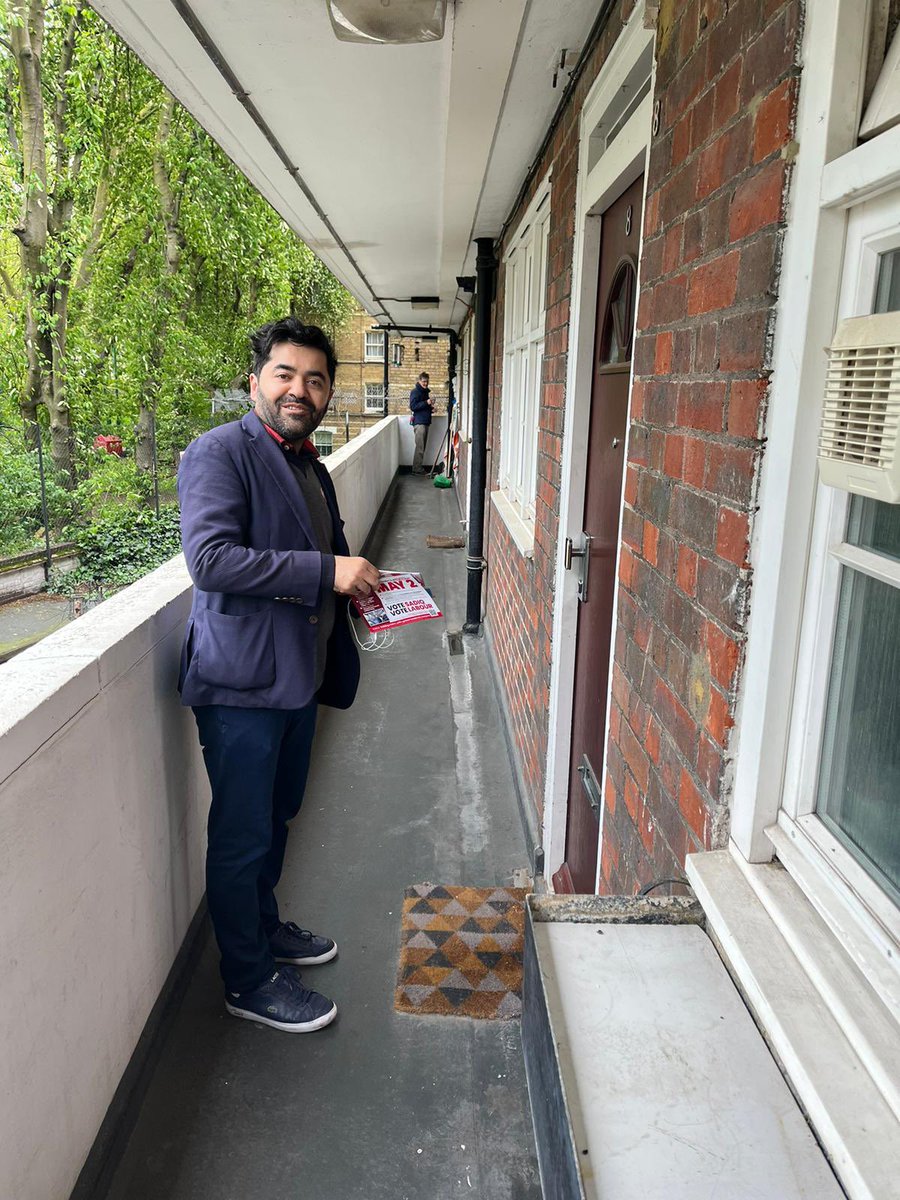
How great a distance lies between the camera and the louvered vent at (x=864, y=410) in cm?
89

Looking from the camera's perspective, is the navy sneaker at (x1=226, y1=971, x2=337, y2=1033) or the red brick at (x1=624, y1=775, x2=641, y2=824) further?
the navy sneaker at (x1=226, y1=971, x2=337, y2=1033)

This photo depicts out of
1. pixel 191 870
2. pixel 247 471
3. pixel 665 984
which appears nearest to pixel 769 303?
pixel 665 984

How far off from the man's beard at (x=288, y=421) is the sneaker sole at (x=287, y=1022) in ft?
5.60

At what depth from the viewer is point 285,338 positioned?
7.77 feet

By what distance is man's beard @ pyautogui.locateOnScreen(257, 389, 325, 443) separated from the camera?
7.76ft

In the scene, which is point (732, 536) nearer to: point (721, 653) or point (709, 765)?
point (721, 653)

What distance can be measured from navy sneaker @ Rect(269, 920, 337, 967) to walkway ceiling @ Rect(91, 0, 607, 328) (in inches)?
107

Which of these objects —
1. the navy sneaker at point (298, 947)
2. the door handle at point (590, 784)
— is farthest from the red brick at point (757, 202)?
the navy sneaker at point (298, 947)

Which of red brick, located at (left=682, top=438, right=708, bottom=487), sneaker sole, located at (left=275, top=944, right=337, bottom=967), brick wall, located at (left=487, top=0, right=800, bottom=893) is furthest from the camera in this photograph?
sneaker sole, located at (left=275, top=944, right=337, bottom=967)

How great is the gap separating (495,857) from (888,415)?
296cm

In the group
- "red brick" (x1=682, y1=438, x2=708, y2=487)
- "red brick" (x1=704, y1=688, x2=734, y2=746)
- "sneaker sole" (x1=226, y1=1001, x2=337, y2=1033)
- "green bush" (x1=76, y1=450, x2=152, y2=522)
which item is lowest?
"sneaker sole" (x1=226, y1=1001, x2=337, y2=1033)

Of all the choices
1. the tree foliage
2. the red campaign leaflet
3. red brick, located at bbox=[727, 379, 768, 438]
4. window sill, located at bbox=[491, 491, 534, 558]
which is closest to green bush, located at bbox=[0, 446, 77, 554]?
the tree foliage

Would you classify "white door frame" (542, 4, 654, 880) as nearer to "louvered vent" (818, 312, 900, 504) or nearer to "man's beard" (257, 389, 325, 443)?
"man's beard" (257, 389, 325, 443)

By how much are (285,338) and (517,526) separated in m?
2.20
